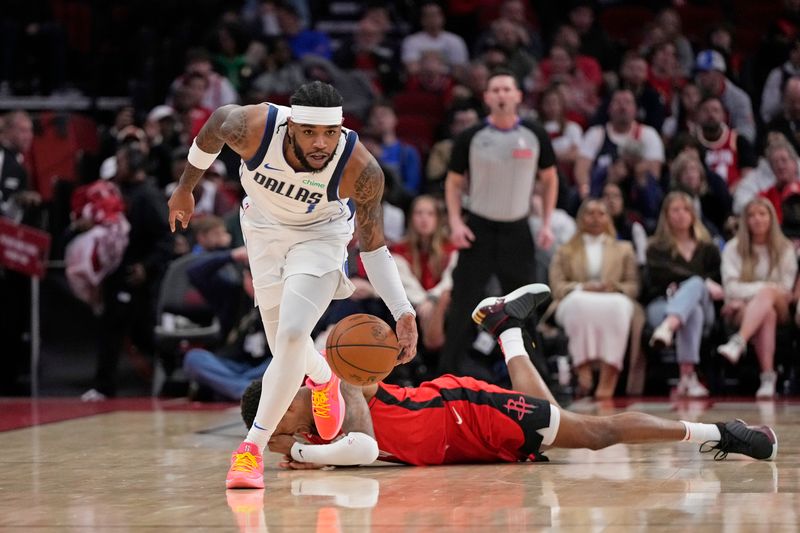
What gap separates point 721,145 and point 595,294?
206 centimetres

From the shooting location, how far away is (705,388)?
947 centimetres

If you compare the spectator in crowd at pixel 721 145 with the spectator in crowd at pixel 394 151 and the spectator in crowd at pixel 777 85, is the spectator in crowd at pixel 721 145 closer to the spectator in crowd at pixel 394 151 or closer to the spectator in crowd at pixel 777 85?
the spectator in crowd at pixel 777 85

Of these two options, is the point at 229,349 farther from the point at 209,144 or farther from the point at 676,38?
the point at 676,38

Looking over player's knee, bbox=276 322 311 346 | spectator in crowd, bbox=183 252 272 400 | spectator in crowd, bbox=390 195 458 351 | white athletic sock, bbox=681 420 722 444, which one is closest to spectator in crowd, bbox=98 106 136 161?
spectator in crowd, bbox=183 252 272 400

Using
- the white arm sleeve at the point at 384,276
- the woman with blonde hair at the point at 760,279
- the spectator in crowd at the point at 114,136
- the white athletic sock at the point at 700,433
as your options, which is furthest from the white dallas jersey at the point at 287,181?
the spectator in crowd at the point at 114,136

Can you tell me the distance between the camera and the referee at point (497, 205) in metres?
8.33

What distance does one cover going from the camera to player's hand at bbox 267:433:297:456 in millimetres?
5562

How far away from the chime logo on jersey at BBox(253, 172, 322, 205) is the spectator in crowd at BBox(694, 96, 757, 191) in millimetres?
6085

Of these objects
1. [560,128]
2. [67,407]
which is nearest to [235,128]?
[67,407]

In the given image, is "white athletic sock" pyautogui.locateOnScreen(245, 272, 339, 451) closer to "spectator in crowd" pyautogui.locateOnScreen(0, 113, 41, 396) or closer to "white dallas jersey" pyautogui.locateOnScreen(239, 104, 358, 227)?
"white dallas jersey" pyautogui.locateOnScreen(239, 104, 358, 227)

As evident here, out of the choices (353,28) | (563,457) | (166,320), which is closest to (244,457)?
(563,457)

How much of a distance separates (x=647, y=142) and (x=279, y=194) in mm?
6130

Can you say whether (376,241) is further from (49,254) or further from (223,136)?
(49,254)

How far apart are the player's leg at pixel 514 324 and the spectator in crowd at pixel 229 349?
134 inches
